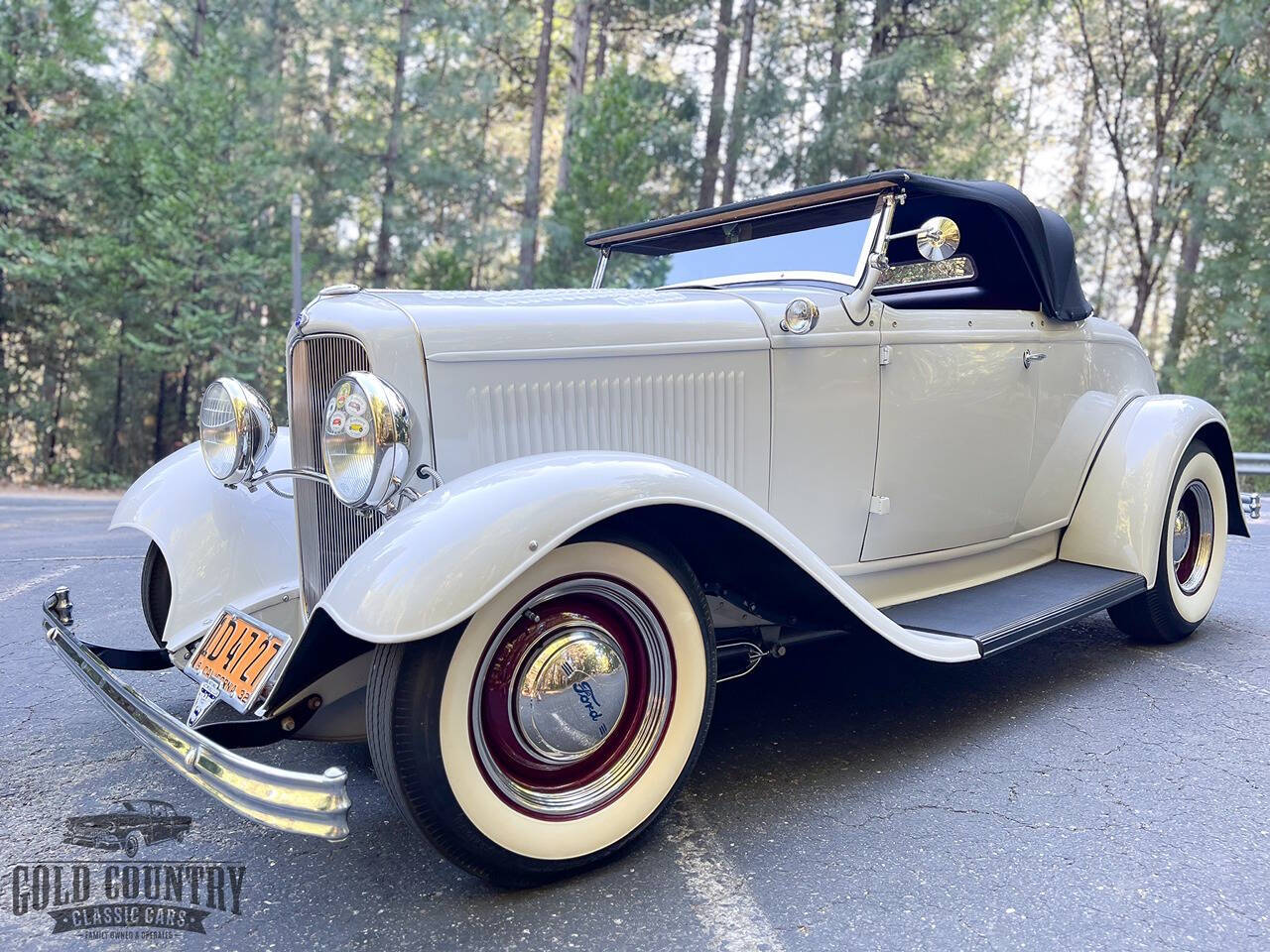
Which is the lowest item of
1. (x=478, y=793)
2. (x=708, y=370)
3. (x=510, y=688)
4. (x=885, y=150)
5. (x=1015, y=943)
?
(x=1015, y=943)

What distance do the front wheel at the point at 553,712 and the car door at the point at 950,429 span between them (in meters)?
1.22

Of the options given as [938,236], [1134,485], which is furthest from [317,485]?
[1134,485]

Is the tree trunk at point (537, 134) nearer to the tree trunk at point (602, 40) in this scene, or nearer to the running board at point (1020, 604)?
the tree trunk at point (602, 40)

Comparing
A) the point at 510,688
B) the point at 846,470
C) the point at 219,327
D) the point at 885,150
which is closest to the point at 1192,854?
the point at 846,470

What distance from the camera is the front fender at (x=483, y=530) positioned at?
69.2 inches

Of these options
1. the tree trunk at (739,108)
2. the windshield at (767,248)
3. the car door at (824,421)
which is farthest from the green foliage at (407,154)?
the car door at (824,421)

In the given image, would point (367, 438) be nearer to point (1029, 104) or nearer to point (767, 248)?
point (767, 248)

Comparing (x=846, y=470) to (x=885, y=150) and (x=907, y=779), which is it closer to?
(x=907, y=779)

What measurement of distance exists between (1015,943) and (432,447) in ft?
5.58

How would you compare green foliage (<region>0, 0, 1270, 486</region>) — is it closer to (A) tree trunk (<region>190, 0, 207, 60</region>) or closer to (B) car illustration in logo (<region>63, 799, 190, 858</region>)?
(A) tree trunk (<region>190, 0, 207, 60</region>)

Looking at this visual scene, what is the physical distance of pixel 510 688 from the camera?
2023mm

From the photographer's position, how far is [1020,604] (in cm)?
322

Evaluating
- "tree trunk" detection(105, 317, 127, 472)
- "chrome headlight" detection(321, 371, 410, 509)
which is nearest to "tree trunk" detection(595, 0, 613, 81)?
"tree trunk" detection(105, 317, 127, 472)

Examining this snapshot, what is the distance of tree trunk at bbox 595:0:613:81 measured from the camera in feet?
63.4
